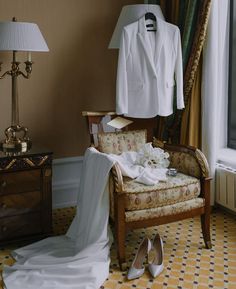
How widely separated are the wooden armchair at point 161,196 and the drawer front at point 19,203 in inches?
21.5

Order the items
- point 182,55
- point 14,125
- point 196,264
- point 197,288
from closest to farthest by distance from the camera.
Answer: point 197,288 < point 196,264 < point 14,125 < point 182,55

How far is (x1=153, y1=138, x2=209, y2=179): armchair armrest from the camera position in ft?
8.49

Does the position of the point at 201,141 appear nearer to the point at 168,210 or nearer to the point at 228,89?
the point at 228,89

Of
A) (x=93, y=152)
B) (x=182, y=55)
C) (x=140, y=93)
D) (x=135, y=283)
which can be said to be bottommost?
(x=135, y=283)

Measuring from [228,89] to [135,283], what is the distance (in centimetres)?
190

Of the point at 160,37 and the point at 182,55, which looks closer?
the point at 160,37

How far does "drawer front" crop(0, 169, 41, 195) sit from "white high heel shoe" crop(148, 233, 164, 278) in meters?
0.90

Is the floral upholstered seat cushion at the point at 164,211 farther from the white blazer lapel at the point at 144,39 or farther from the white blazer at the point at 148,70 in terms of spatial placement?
the white blazer lapel at the point at 144,39

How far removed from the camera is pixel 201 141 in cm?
318

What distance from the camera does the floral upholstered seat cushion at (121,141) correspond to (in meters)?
2.81

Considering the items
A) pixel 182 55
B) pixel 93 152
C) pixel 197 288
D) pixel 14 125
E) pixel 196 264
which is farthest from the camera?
pixel 182 55

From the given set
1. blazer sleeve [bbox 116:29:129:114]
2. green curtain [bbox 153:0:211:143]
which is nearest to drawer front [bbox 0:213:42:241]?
blazer sleeve [bbox 116:29:129:114]

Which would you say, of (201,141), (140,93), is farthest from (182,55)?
(201,141)

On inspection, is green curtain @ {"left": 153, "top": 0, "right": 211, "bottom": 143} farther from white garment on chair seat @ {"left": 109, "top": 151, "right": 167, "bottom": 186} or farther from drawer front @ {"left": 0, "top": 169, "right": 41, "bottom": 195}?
drawer front @ {"left": 0, "top": 169, "right": 41, "bottom": 195}
